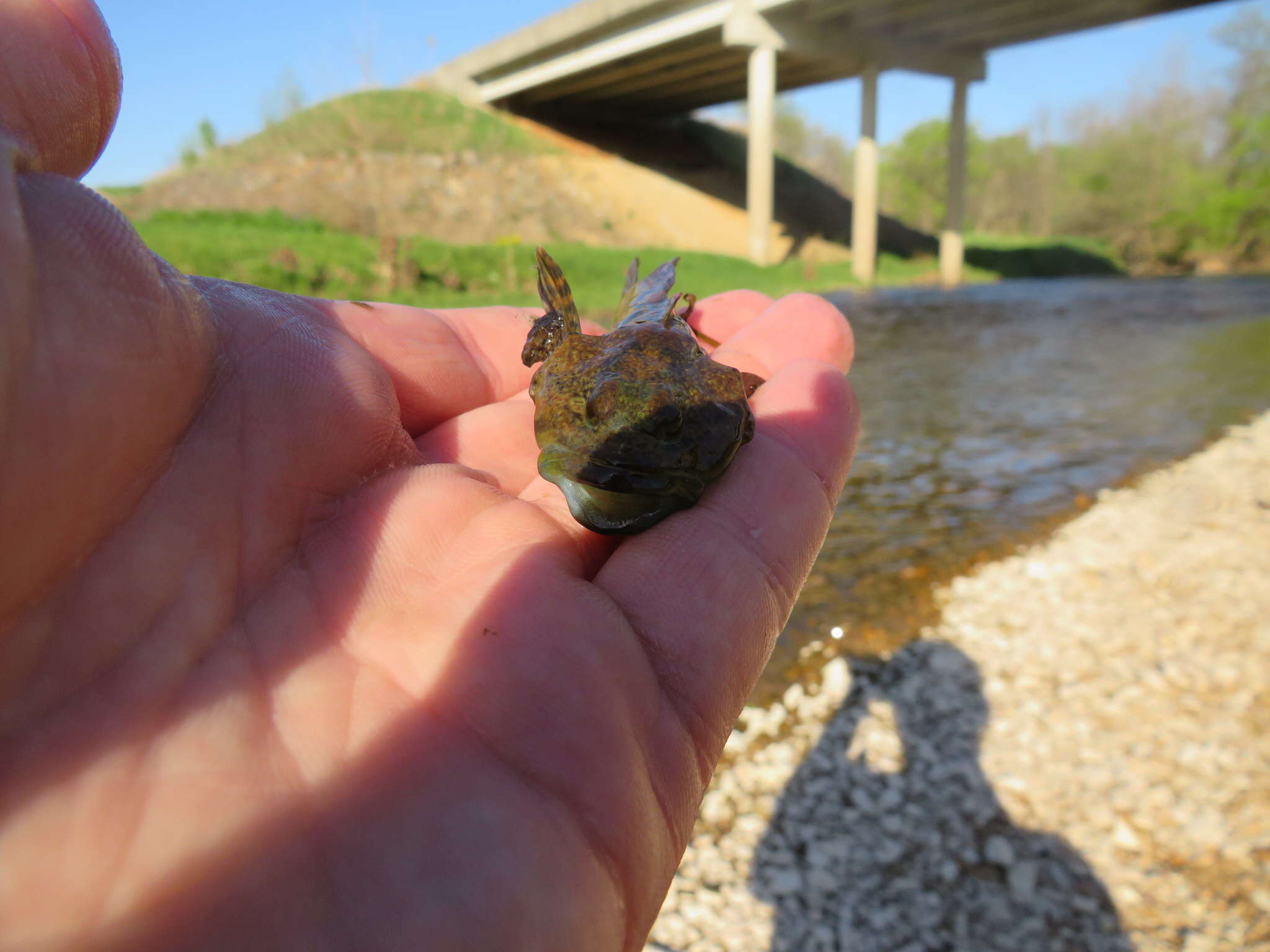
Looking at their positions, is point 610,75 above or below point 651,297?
above

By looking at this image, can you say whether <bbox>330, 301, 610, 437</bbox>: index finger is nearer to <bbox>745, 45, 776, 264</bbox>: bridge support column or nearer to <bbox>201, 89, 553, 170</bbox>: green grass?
<bbox>745, 45, 776, 264</bbox>: bridge support column

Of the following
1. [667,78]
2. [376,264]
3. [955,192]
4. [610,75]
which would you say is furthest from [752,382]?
[667,78]

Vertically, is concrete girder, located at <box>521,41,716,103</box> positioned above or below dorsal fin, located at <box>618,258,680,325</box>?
above

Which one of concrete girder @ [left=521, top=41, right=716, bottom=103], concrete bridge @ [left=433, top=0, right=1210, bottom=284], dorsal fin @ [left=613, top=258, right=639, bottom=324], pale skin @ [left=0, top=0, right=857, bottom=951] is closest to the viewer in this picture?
pale skin @ [left=0, top=0, right=857, bottom=951]

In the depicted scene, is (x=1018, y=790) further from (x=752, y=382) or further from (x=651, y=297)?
(x=651, y=297)

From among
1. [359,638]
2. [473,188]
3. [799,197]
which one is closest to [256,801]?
[359,638]

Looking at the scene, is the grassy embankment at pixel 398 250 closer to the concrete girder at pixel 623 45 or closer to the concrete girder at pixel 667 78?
the concrete girder at pixel 623 45

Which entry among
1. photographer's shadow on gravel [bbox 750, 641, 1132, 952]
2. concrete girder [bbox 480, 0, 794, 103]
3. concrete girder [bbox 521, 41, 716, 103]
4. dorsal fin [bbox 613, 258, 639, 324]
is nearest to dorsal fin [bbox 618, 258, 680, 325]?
dorsal fin [bbox 613, 258, 639, 324]
